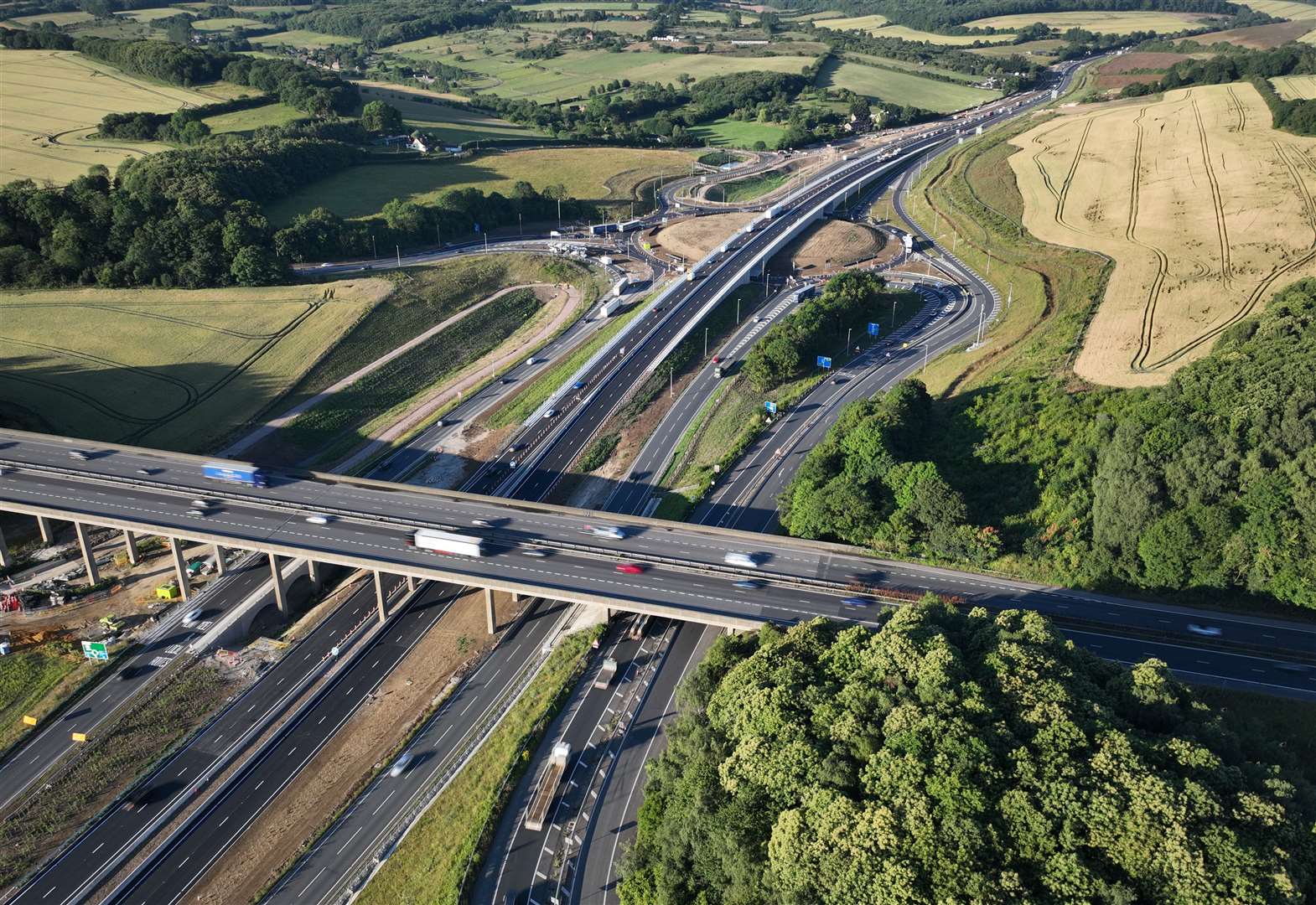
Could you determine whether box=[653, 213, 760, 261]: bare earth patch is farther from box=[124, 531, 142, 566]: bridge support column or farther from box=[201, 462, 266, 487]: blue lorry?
box=[124, 531, 142, 566]: bridge support column

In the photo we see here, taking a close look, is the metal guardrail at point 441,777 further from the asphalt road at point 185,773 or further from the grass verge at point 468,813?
the asphalt road at point 185,773

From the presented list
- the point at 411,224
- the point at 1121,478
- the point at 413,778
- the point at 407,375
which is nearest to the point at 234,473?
the point at 413,778

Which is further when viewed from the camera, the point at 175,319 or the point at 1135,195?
the point at 1135,195

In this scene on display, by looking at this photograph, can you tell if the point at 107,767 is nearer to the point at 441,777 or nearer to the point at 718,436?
the point at 441,777

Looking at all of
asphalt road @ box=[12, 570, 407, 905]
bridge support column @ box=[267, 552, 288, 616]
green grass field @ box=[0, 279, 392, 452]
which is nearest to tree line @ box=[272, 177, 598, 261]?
green grass field @ box=[0, 279, 392, 452]

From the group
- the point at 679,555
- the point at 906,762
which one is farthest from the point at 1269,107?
the point at 906,762

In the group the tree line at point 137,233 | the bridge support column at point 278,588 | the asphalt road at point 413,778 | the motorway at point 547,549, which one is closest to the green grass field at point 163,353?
the tree line at point 137,233

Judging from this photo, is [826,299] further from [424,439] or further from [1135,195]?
[424,439]
